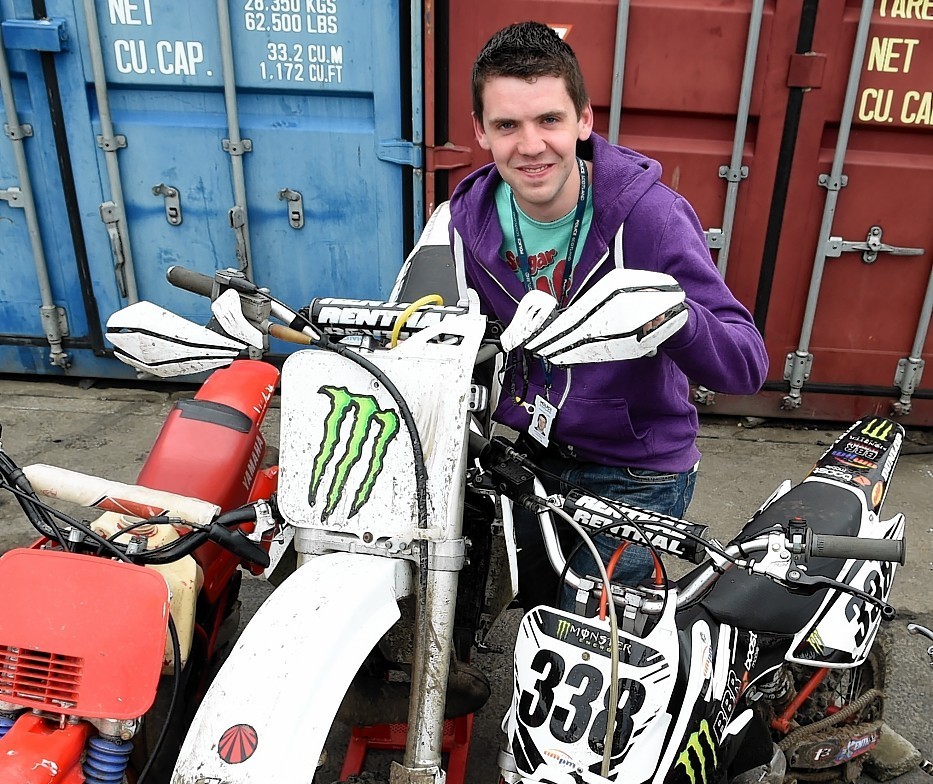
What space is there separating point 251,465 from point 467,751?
35.7 inches

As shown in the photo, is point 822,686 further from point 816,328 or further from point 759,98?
point 759,98

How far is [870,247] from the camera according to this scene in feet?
11.8

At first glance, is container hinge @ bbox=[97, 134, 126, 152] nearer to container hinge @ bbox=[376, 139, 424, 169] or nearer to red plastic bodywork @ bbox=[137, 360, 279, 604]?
container hinge @ bbox=[376, 139, 424, 169]

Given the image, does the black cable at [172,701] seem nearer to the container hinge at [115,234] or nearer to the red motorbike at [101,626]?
the red motorbike at [101,626]

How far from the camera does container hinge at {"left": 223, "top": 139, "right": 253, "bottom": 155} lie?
3662 millimetres

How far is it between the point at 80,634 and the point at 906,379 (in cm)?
354

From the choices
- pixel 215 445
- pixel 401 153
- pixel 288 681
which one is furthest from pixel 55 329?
pixel 288 681

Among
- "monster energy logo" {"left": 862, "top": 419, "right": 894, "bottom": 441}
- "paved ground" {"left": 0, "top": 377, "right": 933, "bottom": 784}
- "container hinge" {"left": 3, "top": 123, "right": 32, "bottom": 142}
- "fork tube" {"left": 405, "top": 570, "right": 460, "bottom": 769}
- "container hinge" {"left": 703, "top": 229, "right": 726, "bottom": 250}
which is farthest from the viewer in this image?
"container hinge" {"left": 3, "top": 123, "right": 32, "bottom": 142}

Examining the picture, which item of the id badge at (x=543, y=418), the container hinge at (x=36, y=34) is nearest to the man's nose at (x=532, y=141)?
the id badge at (x=543, y=418)

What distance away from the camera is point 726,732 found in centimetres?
166

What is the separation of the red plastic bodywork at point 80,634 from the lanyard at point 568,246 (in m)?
0.98

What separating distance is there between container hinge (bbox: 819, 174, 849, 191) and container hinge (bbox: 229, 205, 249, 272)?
8.21 feet

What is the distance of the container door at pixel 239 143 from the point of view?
11.5ft

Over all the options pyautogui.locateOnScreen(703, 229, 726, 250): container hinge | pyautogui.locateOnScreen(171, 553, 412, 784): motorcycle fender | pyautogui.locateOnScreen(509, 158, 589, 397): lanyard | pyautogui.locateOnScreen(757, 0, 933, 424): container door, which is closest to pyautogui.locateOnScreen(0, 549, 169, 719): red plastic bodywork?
pyautogui.locateOnScreen(171, 553, 412, 784): motorcycle fender
